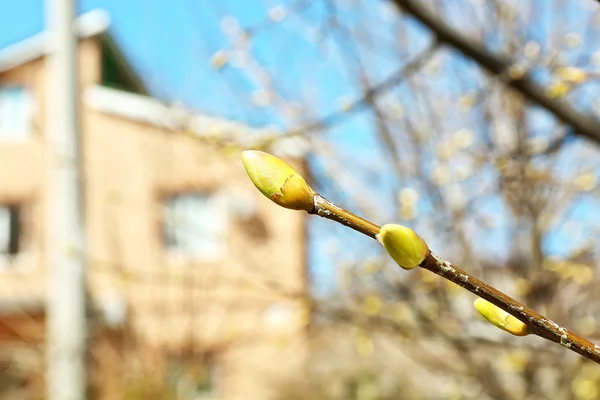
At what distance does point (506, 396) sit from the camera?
351cm

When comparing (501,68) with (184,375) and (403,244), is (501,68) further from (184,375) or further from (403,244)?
(184,375)

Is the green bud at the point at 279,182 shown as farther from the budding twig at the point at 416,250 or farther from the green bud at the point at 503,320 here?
the green bud at the point at 503,320

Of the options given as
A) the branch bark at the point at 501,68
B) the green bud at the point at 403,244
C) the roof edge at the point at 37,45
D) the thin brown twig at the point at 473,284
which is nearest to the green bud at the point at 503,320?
the thin brown twig at the point at 473,284

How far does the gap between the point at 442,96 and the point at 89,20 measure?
10195 mm

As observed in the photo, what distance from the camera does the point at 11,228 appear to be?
13234mm

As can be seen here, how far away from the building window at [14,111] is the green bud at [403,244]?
43.6 ft

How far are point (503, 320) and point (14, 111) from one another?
14147 mm

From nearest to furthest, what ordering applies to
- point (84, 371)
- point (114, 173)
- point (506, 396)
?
point (506, 396)
point (84, 371)
point (114, 173)

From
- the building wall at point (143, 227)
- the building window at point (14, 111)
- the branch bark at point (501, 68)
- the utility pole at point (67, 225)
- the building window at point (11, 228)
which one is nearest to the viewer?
the branch bark at point (501, 68)

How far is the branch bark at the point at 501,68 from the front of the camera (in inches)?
85.1

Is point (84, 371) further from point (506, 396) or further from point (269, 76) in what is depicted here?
point (506, 396)

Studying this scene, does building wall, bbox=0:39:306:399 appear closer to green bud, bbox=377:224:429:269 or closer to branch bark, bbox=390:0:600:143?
branch bark, bbox=390:0:600:143

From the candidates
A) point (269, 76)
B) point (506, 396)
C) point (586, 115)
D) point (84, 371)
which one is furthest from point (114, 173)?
point (586, 115)

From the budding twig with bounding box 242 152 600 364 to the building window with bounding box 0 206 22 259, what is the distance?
1332 centimetres
